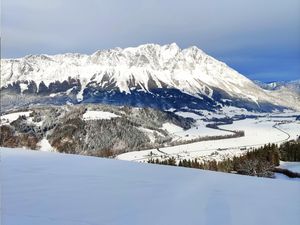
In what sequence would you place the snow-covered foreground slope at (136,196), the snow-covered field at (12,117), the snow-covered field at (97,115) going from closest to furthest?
the snow-covered foreground slope at (136,196)
the snow-covered field at (12,117)
the snow-covered field at (97,115)

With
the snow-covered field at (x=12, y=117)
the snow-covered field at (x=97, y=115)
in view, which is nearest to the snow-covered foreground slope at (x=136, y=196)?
the snow-covered field at (x=97, y=115)

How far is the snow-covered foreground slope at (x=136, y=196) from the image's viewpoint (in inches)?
205

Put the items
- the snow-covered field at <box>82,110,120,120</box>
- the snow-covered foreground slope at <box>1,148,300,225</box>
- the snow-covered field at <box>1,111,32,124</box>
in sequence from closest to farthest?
the snow-covered foreground slope at <box>1,148,300,225</box> < the snow-covered field at <box>1,111,32,124</box> < the snow-covered field at <box>82,110,120,120</box>

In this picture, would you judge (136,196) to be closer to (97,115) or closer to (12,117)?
(97,115)

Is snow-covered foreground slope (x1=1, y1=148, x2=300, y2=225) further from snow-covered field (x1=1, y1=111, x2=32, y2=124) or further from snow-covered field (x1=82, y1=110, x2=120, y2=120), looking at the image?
snow-covered field (x1=1, y1=111, x2=32, y2=124)

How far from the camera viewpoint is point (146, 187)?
23.1 ft

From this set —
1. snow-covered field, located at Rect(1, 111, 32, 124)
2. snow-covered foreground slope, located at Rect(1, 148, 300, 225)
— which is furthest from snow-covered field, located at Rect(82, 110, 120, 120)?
snow-covered foreground slope, located at Rect(1, 148, 300, 225)

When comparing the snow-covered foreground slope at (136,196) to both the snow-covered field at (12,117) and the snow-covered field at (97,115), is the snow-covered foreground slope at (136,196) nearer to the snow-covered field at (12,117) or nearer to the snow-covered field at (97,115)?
the snow-covered field at (97,115)

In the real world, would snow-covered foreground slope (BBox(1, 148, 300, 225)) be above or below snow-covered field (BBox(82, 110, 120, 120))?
below

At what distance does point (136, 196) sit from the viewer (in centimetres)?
637

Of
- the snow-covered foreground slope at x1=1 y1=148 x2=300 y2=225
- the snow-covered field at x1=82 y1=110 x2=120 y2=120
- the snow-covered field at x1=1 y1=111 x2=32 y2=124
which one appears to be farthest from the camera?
the snow-covered field at x1=82 y1=110 x2=120 y2=120

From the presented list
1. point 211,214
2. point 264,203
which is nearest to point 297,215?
point 264,203

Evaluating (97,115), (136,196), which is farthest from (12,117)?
(136,196)

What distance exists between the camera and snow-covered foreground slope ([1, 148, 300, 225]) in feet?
17.1
